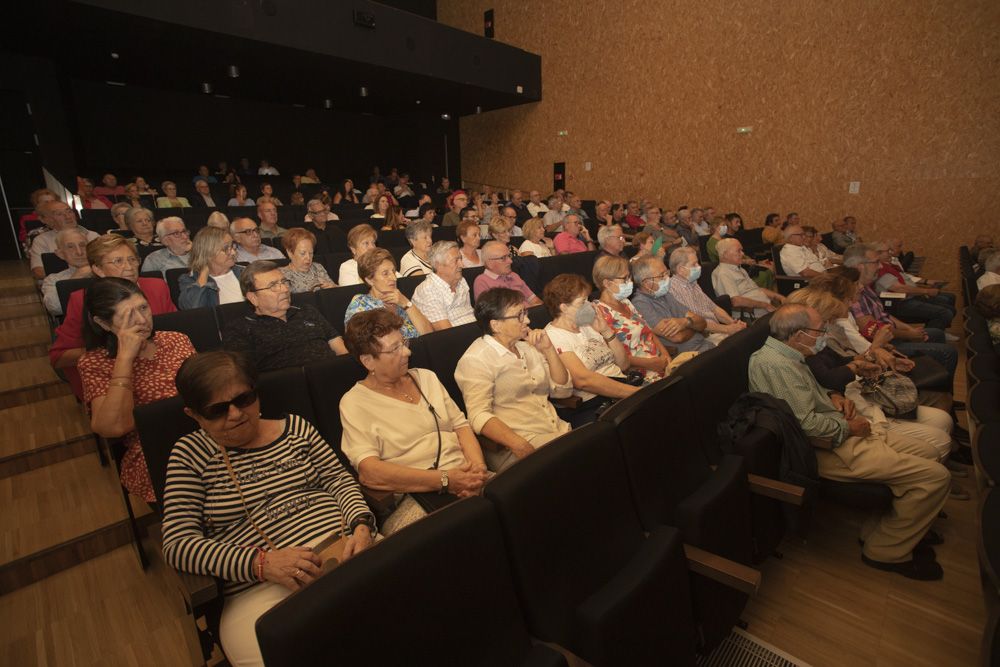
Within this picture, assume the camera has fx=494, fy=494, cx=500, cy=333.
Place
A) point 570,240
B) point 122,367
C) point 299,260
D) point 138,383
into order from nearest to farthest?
point 122,367
point 138,383
point 299,260
point 570,240

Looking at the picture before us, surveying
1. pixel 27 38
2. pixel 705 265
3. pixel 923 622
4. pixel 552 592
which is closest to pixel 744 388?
pixel 923 622

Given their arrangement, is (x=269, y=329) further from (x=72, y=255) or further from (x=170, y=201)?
(x=170, y=201)

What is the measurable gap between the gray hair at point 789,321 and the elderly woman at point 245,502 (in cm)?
183

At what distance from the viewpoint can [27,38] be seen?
23.1ft

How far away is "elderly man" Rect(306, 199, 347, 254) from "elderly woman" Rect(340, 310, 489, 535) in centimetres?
394

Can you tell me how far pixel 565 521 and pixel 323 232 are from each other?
5.01 metres

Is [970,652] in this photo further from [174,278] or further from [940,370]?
[174,278]

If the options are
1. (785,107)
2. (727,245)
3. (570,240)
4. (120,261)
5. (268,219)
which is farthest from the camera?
(785,107)

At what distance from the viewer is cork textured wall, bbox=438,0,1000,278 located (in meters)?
6.45

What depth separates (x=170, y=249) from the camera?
3.46 metres

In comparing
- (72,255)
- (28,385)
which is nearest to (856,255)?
(72,255)

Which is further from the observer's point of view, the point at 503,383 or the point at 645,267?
the point at 645,267

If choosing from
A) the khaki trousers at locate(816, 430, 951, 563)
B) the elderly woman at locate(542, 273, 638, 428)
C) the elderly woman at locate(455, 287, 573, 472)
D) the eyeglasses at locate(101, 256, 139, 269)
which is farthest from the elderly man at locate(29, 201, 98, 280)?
the khaki trousers at locate(816, 430, 951, 563)

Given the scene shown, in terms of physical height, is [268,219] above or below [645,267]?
above
